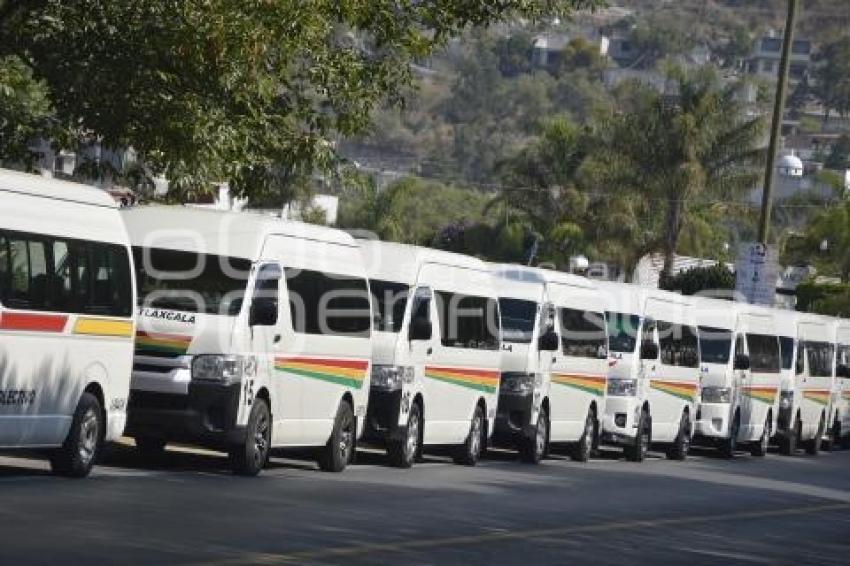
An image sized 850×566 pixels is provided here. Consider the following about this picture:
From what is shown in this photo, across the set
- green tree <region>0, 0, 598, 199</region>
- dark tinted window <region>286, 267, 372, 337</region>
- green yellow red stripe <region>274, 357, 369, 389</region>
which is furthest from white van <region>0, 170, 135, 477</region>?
green tree <region>0, 0, 598, 199</region>

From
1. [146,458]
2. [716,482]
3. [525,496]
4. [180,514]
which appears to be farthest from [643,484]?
[180,514]

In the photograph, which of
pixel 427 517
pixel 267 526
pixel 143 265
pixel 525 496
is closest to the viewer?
pixel 267 526

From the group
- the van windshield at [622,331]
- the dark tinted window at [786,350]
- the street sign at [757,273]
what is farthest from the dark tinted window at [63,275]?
the street sign at [757,273]

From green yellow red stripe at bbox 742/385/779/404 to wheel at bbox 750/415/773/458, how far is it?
40cm

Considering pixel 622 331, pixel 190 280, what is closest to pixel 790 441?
pixel 622 331

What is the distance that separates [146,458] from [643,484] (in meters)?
7.16

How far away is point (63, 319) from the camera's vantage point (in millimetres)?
19312

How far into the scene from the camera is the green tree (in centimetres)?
2384

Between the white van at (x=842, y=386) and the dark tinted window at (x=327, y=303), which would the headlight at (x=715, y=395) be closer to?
the white van at (x=842, y=386)

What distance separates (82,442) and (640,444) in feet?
53.8

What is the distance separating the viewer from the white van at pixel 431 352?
26141 mm

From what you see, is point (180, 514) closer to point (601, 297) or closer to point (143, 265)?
point (143, 265)

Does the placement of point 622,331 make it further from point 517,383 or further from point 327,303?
point 327,303

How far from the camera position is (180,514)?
57.0 feet
